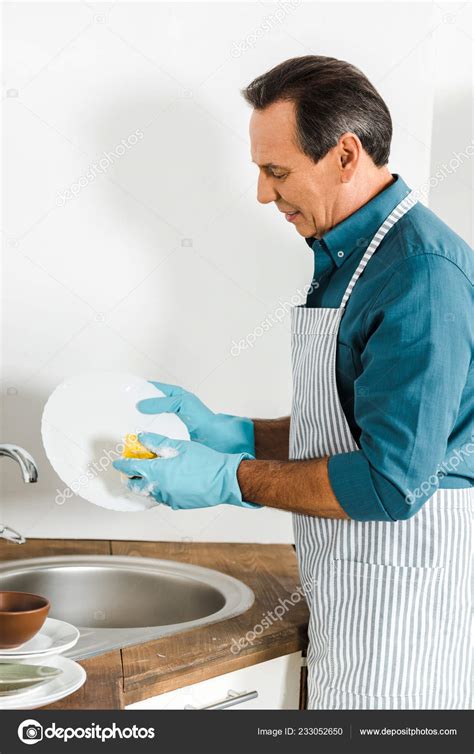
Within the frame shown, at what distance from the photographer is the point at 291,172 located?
119 cm

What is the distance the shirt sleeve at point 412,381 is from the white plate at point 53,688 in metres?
0.40

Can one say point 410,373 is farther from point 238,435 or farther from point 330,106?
point 238,435

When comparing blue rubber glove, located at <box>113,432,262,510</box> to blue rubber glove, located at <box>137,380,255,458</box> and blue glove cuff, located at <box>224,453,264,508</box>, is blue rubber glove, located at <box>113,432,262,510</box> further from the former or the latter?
blue rubber glove, located at <box>137,380,255,458</box>

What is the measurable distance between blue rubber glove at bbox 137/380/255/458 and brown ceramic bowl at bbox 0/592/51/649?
0.46 metres

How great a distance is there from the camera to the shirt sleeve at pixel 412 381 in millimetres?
996

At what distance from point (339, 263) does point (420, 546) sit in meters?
0.40

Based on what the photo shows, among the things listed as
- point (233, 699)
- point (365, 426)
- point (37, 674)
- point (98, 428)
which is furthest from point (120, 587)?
point (365, 426)

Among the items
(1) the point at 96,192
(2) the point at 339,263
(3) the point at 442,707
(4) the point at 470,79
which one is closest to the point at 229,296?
(1) the point at 96,192

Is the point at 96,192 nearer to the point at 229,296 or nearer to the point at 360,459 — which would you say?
the point at 229,296

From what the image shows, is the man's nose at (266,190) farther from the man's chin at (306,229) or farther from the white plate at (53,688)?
the white plate at (53,688)

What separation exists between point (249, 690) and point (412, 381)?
0.53 m

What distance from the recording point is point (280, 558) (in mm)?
1643

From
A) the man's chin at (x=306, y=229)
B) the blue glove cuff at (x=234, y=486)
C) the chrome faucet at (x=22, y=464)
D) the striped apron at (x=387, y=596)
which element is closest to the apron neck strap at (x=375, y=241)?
the striped apron at (x=387, y=596)

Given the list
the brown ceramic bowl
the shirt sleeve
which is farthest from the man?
the brown ceramic bowl
